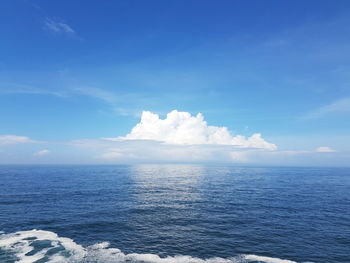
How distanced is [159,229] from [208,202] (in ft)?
111

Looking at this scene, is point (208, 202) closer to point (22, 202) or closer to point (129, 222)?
point (129, 222)

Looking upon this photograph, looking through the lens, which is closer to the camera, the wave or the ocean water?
the wave

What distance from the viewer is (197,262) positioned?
3712 cm

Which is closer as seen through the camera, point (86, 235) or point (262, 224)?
point (86, 235)

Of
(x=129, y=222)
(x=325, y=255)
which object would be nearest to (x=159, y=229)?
(x=129, y=222)

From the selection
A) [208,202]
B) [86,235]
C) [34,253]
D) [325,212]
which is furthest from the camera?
[208,202]

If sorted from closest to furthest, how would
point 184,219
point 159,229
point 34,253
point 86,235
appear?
1. point 34,253
2. point 86,235
3. point 159,229
4. point 184,219

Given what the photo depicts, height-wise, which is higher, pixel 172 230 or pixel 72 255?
pixel 172 230

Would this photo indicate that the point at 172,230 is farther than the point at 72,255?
Yes

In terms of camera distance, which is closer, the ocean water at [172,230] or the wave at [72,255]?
the wave at [72,255]

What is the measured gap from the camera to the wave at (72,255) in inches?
1468

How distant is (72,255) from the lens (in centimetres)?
3875

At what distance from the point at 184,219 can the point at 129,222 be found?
48.9ft

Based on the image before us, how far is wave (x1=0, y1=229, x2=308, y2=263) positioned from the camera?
122 feet
